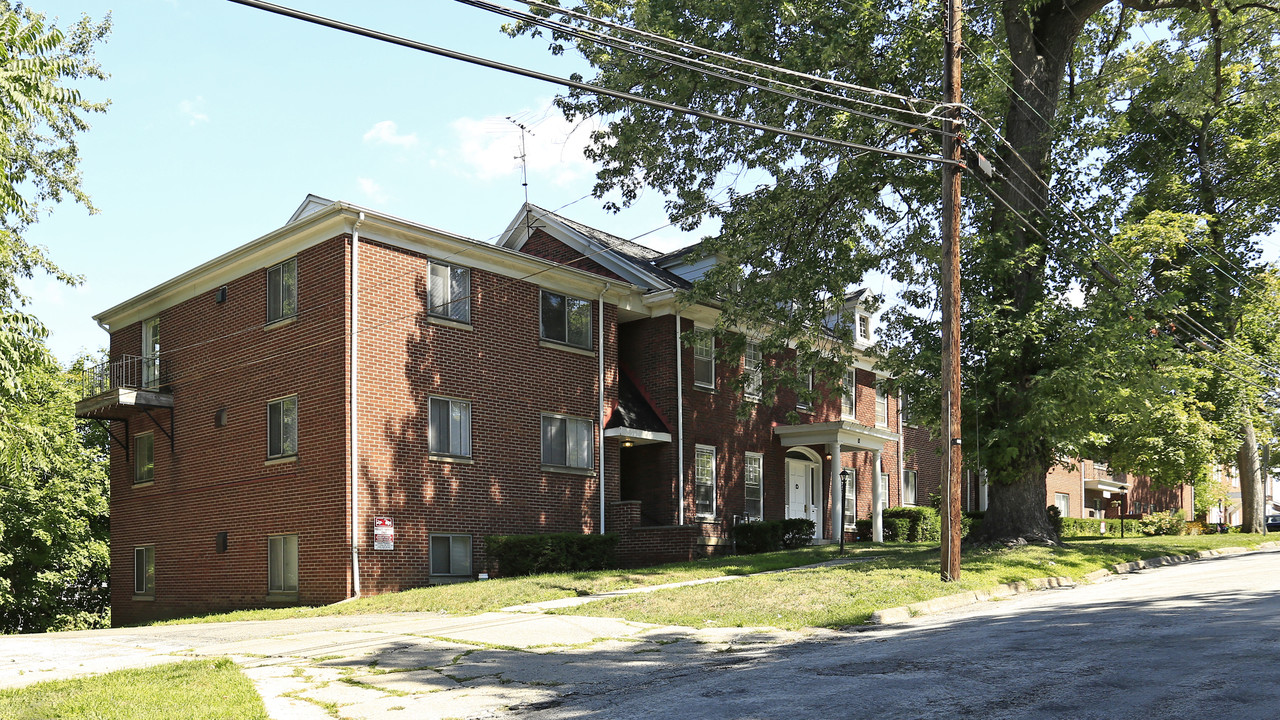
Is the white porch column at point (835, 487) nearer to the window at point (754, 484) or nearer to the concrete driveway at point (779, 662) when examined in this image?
the window at point (754, 484)

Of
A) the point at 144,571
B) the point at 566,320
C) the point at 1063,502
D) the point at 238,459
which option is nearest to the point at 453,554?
the point at 238,459

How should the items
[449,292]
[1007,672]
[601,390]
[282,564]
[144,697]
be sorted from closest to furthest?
1. [1007,672]
2. [144,697]
3. [282,564]
4. [449,292]
5. [601,390]

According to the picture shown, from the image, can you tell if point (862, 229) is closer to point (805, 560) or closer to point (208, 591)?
point (805, 560)

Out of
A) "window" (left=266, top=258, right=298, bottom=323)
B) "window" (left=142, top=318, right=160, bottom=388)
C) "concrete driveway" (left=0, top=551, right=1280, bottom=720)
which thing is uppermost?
"window" (left=266, top=258, right=298, bottom=323)

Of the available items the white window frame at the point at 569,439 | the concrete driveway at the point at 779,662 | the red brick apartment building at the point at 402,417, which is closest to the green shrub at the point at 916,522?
the red brick apartment building at the point at 402,417

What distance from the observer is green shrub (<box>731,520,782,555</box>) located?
26.9m

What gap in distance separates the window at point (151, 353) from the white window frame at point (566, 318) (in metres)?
10.5

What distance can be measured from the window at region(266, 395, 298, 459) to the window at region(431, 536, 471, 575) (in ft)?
12.2

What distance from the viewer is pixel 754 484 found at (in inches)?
1185

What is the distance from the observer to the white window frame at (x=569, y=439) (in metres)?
25.0

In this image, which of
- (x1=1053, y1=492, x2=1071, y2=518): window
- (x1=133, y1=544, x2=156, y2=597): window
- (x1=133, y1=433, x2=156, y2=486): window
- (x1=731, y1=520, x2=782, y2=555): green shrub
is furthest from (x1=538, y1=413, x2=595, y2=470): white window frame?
(x1=1053, y1=492, x2=1071, y2=518): window

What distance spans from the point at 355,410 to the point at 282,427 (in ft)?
9.51

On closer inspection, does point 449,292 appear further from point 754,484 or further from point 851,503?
point 851,503

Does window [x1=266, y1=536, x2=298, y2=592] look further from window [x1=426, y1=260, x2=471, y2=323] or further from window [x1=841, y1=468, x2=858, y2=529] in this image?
window [x1=841, y1=468, x2=858, y2=529]
